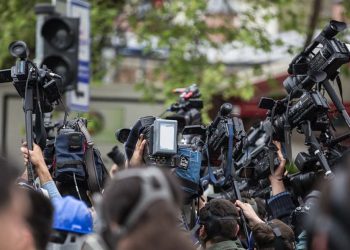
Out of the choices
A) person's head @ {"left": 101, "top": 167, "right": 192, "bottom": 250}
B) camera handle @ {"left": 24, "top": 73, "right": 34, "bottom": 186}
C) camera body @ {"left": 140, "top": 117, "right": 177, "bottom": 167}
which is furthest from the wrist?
person's head @ {"left": 101, "top": 167, "right": 192, "bottom": 250}

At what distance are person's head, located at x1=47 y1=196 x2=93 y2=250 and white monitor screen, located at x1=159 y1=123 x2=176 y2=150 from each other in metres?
1.93

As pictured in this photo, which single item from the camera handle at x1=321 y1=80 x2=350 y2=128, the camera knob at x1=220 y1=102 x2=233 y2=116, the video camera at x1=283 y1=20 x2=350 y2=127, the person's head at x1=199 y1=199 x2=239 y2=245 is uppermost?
the video camera at x1=283 y1=20 x2=350 y2=127

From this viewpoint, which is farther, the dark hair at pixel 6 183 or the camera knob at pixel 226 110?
the camera knob at pixel 226 110

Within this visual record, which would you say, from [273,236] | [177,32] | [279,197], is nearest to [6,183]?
[273,236]

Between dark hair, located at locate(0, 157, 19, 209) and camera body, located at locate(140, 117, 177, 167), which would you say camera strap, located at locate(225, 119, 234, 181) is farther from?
dark hair, located at locate(0, 157, 19, 209)

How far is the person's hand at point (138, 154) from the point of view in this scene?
18.2 feet

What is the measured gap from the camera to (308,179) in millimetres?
5961

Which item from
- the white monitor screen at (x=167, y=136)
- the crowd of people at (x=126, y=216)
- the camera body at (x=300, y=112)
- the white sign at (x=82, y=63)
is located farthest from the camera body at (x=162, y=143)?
the white sign at (x=82, y=63)

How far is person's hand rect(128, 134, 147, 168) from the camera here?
556cm

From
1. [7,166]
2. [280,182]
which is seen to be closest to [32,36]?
[280,182]

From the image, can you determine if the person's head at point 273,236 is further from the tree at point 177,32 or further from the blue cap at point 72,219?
the tree at point 177,32

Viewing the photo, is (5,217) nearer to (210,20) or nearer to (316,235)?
(316,235)

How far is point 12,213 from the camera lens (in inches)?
120

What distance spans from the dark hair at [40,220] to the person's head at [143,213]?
0.46 m
